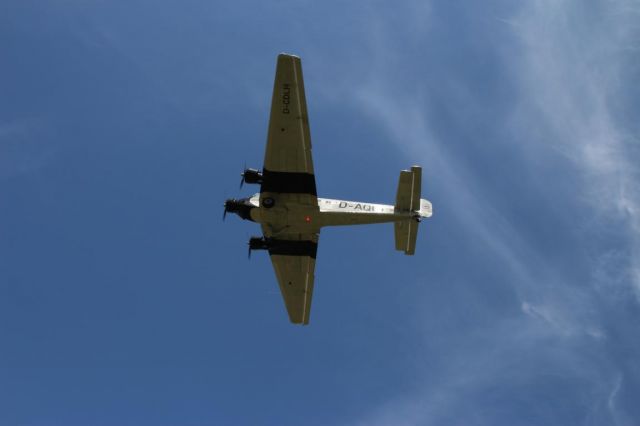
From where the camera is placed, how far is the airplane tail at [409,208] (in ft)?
132

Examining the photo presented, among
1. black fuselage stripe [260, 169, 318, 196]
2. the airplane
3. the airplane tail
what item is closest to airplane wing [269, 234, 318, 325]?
the airplane

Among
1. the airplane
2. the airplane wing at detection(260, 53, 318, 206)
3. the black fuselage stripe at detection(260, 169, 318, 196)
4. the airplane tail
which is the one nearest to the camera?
the airplane wing at detection(260, 53, 318, 206)

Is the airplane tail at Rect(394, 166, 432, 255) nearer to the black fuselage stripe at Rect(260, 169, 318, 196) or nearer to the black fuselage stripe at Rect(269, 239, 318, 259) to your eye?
the black fuselage stripe at Rect(260, 169, 318, 196)

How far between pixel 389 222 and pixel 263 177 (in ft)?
29.0

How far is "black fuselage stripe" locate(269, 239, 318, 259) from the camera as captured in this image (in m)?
43.8

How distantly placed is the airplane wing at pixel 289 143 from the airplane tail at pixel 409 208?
18.6ft

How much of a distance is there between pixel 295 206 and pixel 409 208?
7.50 metres

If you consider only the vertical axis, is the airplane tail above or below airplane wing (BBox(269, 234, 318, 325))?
above

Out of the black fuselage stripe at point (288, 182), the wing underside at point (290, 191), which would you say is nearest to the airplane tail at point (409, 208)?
the wing underside at point (290, 191)

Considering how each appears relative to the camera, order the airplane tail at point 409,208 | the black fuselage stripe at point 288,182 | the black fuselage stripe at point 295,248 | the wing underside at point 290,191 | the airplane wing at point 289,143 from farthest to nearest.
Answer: the black fuselage stripe at point 295,248 → the airplane tail at point 409,208 → the black fuselage stripe at point 288,182 → the wing underside at point 290,191 → the airplane wing at point 289,143

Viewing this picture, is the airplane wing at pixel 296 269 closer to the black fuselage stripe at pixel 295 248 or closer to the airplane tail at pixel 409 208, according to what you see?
the black fuselage stripe at pixel 295 248

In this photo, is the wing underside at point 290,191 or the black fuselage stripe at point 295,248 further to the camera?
the black fuselage stripe at point 295,248

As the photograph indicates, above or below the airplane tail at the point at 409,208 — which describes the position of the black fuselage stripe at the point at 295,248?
below

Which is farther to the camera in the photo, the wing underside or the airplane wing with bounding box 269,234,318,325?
the airplane wing with bounding box 269,234,318,325
